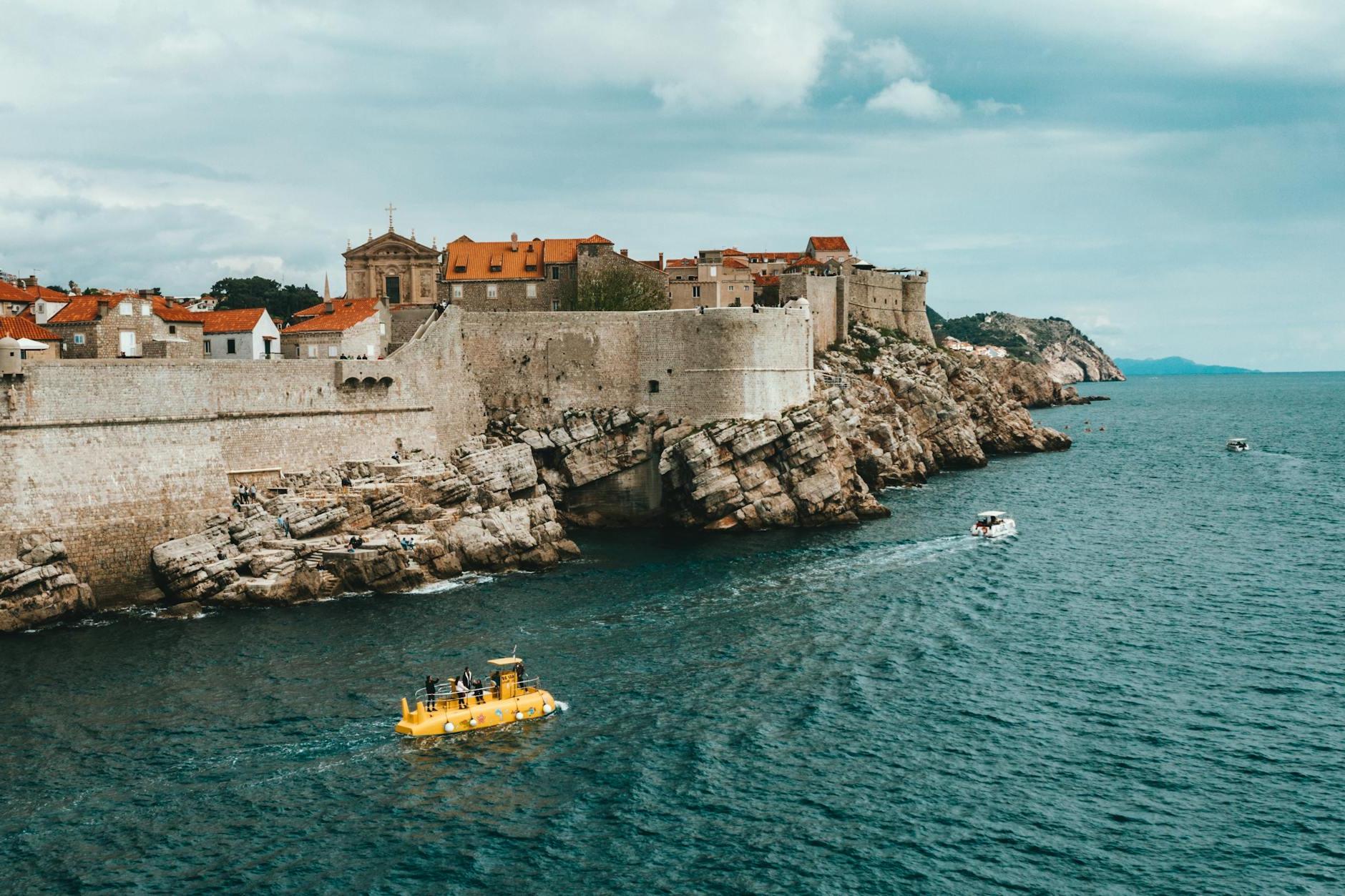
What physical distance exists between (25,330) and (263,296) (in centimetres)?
6308

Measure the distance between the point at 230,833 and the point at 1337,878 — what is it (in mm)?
25093

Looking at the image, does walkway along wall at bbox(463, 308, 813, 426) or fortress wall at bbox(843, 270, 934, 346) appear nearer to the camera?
walkway along wall at bbox(463, 308, 813, 426)

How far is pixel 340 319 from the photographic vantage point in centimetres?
6625

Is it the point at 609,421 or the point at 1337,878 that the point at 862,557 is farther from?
the point at 1337,878

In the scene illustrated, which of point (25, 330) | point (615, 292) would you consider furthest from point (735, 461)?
point (25, 330)

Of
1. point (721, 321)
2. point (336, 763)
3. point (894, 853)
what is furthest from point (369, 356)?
point (894, 853)

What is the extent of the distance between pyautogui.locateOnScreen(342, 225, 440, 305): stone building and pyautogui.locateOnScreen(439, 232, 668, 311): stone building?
2.35 m

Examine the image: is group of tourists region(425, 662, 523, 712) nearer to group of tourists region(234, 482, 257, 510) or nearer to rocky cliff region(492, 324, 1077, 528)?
group of tourists region(234, 482, 257, 510)

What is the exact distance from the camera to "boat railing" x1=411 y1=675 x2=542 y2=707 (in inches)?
1368

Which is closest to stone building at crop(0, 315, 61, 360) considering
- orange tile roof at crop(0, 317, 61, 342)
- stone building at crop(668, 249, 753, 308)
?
orange tile roof at crop(0, 317, 61, 342)

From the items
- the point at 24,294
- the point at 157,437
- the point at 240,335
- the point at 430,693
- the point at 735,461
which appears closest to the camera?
the point at 430,693

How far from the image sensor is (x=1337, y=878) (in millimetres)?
25203

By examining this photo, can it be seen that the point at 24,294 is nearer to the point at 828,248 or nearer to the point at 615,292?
the point at 615,292

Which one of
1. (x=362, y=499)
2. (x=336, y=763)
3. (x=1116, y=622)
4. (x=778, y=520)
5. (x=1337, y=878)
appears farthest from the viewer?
(x=778, y=520)
